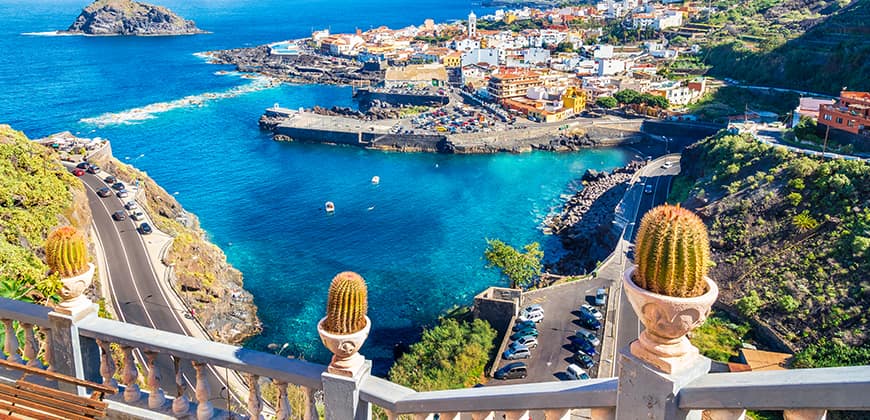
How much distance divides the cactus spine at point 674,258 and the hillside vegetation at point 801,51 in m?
46.6

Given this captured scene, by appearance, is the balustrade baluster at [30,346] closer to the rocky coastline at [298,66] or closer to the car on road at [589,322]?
the car on road at [589,322]

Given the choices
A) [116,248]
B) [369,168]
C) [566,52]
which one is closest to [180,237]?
[116,248]

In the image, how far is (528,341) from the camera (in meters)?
15.8

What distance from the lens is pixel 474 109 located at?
165 feet

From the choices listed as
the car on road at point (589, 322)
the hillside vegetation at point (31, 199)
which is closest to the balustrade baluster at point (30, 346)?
the hillside vegetation at point (31, 199)

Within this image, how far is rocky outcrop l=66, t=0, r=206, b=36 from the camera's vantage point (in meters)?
99.8

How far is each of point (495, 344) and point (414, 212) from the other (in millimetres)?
15572

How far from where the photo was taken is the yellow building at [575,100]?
47.6 m

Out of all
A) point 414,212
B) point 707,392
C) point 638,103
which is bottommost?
point 414,212

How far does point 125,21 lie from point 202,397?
113545mm

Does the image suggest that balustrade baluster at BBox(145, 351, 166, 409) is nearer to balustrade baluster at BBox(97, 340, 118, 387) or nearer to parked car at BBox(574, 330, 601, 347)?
balustrade baluster at BBox(97, 340, 118, 387)

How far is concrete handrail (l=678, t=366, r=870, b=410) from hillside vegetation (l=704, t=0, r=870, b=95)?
46.7 meters

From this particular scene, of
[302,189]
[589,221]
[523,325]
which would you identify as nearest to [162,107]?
[302,189]

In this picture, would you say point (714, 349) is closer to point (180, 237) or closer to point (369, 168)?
point (180, 237)
